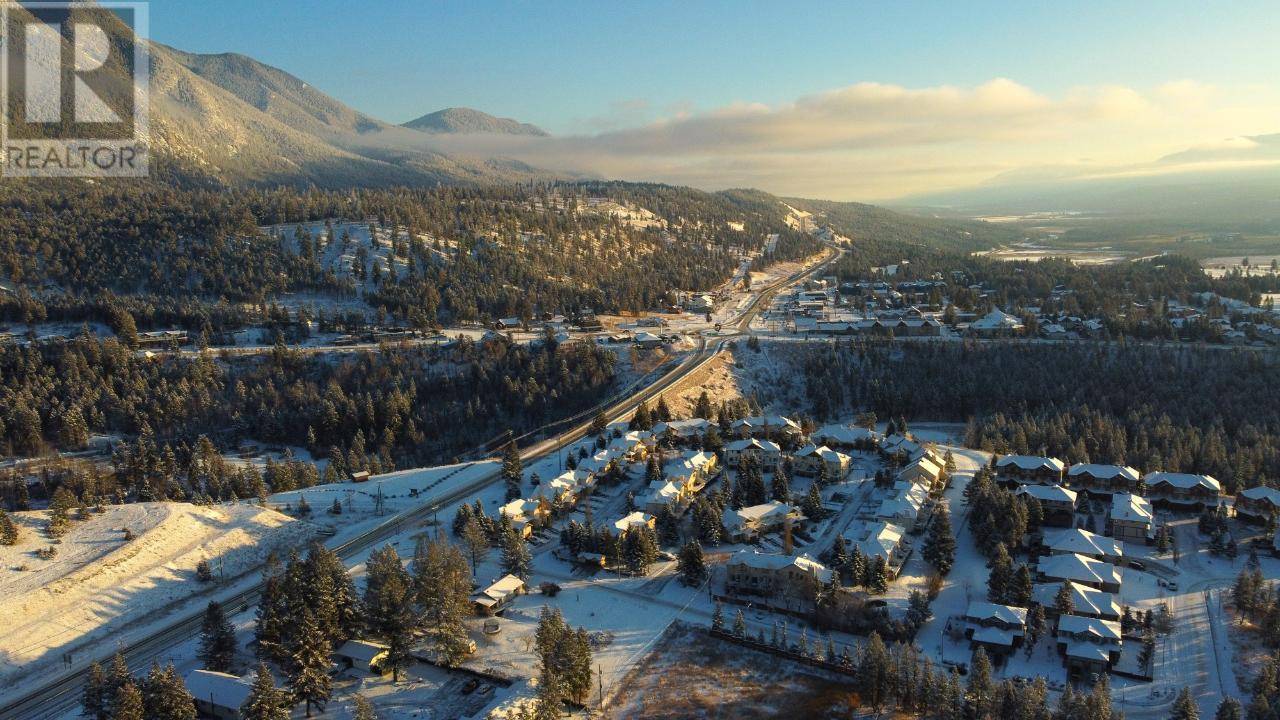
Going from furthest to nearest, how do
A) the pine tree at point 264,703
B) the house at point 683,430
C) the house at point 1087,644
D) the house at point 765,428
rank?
the house at point 683,430, the house at point 765,428, the house at point 1087,644, the pine tree at point 264,703

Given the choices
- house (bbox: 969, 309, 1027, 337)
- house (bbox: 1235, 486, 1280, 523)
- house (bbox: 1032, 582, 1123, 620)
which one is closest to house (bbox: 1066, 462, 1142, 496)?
house (bbox: 1235, 486, 1280, 523)

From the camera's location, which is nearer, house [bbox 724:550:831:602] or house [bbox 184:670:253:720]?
house [bbox 184:670:253:720]

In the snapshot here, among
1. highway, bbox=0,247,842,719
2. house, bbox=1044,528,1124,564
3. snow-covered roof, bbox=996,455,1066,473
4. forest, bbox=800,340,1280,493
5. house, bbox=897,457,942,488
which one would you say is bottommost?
highway, bbox=0,247,842,719

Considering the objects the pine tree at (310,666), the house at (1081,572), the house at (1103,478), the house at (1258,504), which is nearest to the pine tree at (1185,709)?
the house at (1081,572)

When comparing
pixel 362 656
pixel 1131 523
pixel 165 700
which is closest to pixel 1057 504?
pixel 1131 523

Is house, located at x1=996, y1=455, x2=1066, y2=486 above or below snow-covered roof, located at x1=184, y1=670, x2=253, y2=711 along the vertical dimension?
above

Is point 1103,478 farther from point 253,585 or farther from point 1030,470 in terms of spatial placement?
point 253,585

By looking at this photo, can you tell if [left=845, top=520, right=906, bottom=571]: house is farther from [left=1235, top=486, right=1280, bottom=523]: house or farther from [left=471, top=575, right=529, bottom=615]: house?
[left=1235, top=486, right=1280, bottom=523]: house

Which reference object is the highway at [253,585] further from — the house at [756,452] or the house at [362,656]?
the house at [756,452]
